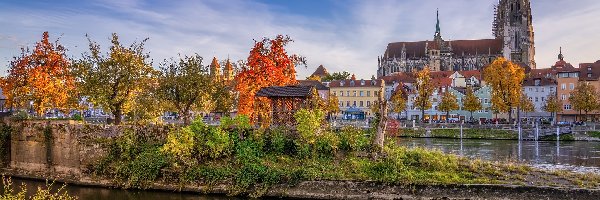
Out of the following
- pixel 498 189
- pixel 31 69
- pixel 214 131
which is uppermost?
pixel 31 69

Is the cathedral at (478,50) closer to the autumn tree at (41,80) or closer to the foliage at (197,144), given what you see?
the autumn tree at (41,80)

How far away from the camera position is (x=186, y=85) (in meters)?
47.0

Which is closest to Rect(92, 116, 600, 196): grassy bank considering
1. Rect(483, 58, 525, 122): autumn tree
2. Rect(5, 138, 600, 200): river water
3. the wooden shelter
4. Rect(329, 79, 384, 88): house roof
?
Rect(5, 138, 600, 200): river water

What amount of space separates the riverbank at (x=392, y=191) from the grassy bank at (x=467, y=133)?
159 feet

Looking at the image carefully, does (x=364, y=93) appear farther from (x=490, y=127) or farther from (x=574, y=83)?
(x=490, y=127)

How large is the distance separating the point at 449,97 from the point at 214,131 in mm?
76328

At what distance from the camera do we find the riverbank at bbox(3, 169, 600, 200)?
25.3 meters

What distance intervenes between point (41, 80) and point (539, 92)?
3895 inches

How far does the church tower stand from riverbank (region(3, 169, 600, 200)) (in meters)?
146

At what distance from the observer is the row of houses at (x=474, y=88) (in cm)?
11125

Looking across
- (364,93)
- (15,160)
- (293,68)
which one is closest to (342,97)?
(364,93)

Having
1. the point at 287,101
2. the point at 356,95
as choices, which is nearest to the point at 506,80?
the point at 287,101

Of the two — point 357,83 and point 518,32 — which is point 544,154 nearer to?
point 357,83

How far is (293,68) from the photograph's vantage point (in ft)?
177
